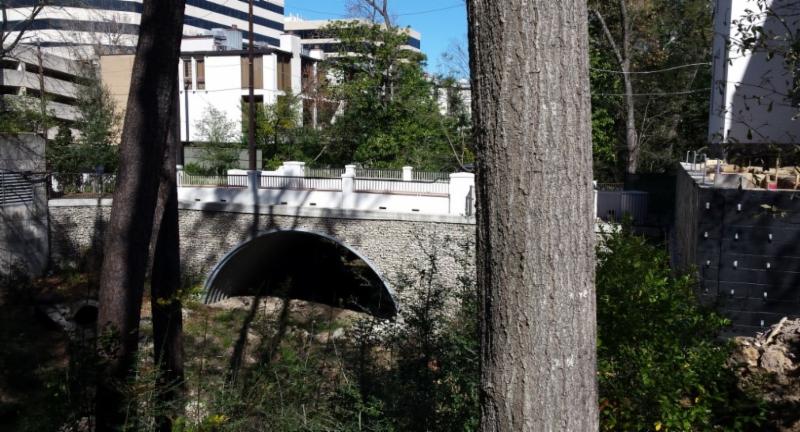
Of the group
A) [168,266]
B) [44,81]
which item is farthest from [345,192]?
[44,81]

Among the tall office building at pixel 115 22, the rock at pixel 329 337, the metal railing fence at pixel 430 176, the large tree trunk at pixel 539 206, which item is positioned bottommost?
the rock at pixel 329 337

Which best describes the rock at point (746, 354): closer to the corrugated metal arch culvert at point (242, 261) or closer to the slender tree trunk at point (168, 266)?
the slender tree trunk at point (168, 266)

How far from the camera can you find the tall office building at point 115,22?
1617 inches

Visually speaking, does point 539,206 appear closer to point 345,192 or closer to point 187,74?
point 345,192

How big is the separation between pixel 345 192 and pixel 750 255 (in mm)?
12409

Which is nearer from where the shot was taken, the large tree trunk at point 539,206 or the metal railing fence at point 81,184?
the large tree trunk at point 539,206

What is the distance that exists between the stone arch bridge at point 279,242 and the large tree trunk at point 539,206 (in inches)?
473

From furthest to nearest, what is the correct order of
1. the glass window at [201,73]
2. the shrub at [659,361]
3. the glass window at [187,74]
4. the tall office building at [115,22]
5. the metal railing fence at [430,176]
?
the tall office building at [115,22], the glass window at [187,74], the glass window at [201,73], the metal railing fence at [430,176], the shrub at [659,361]

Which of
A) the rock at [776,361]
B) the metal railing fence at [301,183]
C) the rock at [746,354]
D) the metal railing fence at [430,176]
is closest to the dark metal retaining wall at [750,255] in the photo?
the rock at [746,354]

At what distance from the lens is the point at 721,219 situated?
770cm

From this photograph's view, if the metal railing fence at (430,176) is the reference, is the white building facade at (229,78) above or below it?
above

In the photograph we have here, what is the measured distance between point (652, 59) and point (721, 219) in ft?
61.7

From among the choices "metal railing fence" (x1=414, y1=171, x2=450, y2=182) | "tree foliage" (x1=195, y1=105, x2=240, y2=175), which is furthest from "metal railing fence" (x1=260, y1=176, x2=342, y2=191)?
"tree foliage" (x1=195, y1=105, x2=240, y2=175)

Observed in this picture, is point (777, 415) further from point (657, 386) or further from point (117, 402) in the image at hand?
point (117, 402)
